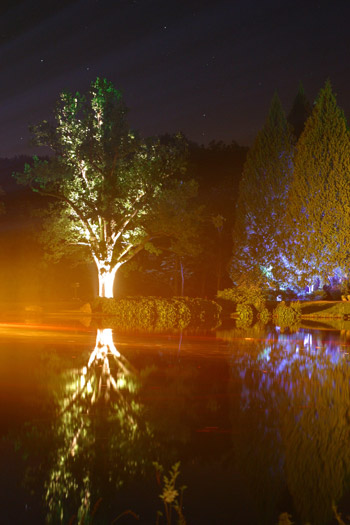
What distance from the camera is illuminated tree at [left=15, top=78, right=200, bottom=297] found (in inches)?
1412

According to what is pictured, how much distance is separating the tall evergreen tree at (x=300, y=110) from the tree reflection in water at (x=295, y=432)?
42.3 metres

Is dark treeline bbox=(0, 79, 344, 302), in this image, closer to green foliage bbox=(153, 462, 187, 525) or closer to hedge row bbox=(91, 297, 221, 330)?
hedge row bbox=(91, 297, 221, 330)

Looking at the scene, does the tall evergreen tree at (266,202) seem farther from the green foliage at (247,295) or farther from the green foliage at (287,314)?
the green foliage at (287,314)

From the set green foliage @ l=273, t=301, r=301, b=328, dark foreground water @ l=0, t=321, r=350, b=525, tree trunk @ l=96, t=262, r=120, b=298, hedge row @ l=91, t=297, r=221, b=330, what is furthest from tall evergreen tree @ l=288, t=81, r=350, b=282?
→ dark foreground water @ l=0, t=321, r=350, b=525

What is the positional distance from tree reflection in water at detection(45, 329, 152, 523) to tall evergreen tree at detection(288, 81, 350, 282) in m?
30.2

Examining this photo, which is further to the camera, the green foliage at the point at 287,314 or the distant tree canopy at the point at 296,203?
the distant tree canopy at the point at 296,203

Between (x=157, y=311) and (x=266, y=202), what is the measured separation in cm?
1688

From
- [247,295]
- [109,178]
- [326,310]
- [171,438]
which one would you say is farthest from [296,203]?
[171,438]

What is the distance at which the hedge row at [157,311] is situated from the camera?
2908 cm

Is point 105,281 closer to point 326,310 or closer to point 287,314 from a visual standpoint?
point 287,314

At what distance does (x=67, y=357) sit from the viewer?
A: 46.8 ft

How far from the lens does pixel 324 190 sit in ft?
131

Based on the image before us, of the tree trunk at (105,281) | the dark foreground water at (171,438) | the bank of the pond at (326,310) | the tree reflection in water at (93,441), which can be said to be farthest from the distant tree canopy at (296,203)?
the tree reflection in water at (93,441)

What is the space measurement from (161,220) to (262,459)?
98.7ft
